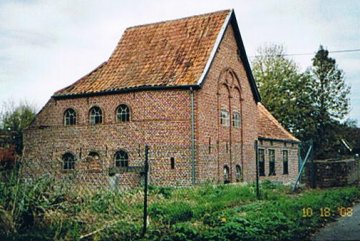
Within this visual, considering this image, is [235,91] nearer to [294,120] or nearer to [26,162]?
[26,162]

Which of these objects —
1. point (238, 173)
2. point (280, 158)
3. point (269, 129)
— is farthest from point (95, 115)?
point (280, 158)

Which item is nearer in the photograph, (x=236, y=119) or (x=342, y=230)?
(x=342, y=230)

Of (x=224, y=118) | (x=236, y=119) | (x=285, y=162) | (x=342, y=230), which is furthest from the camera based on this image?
(x=285, y=162)

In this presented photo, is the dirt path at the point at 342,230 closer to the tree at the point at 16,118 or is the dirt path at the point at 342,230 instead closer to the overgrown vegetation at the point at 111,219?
the overgrown vegetation at the point at 111,219

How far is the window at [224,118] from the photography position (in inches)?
939

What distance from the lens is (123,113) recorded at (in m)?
22.8

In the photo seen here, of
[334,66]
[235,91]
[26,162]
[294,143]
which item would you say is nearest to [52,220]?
[26,162]

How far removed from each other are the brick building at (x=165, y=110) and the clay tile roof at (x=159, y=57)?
0.06 m

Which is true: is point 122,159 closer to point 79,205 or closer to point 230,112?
point 230,112

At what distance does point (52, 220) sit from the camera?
8.63 meters

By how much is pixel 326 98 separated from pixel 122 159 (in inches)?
1240

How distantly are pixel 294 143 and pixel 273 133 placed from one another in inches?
129

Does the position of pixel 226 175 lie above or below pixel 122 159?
below

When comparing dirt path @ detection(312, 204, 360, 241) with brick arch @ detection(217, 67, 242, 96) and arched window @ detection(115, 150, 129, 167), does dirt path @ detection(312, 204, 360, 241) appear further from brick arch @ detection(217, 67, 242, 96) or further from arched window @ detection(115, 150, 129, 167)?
brick arch @ detection(217, 67, 242, 96)
